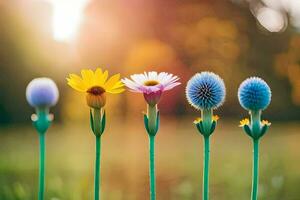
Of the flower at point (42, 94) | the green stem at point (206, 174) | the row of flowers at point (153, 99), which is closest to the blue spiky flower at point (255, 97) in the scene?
the row of flowers at point (153, 99)

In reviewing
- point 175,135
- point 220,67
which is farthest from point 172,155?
point 220,67

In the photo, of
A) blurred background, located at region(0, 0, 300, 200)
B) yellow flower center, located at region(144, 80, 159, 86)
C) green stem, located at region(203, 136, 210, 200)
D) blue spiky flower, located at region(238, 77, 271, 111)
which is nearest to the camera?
green stem, located at region(203, 136, 210, 200)

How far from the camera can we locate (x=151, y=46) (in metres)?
19.6

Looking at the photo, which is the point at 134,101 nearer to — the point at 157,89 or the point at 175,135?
the point at 175,135

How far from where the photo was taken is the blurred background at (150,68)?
33.7ft

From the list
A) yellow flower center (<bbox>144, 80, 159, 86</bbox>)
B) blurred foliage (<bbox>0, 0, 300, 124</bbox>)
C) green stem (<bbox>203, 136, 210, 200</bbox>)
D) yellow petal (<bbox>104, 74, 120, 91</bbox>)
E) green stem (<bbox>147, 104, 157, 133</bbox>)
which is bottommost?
green stem (<bbox>203, 136, 210, 200</bbox>)

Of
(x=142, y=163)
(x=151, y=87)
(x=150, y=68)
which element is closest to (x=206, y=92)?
(x=151, y=87)

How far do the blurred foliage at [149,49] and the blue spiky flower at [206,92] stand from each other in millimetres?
14113

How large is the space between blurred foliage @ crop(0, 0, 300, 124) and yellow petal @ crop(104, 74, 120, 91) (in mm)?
14313

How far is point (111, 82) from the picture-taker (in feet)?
9.20

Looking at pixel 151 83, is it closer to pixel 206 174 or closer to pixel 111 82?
pixel 111 82

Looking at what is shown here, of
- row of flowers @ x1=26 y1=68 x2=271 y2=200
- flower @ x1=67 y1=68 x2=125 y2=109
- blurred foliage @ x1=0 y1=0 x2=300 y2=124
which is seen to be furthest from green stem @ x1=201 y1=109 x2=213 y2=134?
blurred foliage @ x1=0 y1=0 x2=300 y2=124

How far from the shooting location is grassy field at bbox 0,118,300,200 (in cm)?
622

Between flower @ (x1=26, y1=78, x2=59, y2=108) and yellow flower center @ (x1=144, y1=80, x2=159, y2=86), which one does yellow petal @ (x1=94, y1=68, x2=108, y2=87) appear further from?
flower @ (x1=26, y1=78, x2=59, y2=108)
